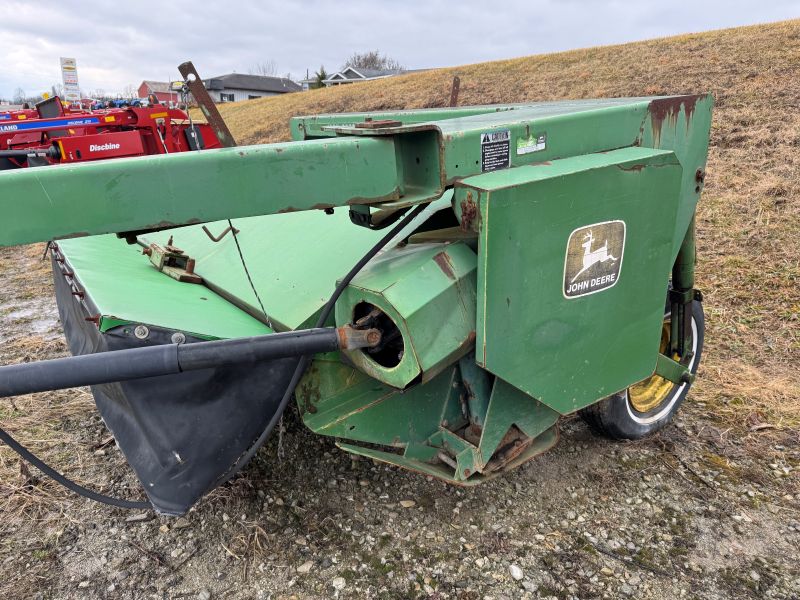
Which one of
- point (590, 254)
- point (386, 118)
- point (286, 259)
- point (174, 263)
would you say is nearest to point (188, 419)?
point (286, 259)

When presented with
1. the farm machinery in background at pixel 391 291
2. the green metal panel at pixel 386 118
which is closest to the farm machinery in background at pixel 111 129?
the green metal panel at pixel 386 118

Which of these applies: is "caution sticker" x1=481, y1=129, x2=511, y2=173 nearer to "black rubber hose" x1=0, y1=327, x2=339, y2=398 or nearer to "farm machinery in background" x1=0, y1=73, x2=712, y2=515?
"farm machinery in background" x1=0, y1=73, x2=712, y2=515

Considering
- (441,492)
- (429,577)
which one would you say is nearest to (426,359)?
(429,577)

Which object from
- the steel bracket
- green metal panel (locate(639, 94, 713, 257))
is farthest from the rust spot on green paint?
the steel bracket

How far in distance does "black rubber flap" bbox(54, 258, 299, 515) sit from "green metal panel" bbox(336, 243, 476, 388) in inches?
16.4

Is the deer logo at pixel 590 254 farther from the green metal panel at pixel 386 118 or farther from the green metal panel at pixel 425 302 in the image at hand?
the green metal panel at pixel 386 118

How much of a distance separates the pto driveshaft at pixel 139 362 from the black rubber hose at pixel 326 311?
0.22 metres

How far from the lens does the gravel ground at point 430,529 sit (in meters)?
2.04

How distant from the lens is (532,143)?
5.88 ft

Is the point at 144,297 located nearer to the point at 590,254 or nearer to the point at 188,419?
the point at 188,419

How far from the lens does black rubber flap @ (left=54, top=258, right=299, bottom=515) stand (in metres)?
1.81

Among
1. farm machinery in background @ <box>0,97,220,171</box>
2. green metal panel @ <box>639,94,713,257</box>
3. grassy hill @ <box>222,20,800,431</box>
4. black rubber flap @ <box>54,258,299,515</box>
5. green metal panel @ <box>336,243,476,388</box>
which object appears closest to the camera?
green metal panel @ <box>336,243,476,388</box>

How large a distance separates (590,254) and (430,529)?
1.17 metres

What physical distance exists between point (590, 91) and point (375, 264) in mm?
10456
